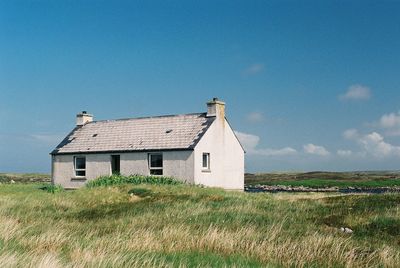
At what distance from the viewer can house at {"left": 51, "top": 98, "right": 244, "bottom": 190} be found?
3541 cm

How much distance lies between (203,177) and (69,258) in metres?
25.3

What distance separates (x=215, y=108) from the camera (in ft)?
120

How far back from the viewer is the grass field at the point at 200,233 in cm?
1073

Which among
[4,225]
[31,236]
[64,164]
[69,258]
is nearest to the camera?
[69,258]

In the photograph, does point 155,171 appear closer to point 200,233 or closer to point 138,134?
point 138,134

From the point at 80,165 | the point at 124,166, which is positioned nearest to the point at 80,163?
the point at 80,165

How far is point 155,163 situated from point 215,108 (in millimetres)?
5944

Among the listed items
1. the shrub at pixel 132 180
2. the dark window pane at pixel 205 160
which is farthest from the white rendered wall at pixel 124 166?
the dark window pane at pixel 205 160

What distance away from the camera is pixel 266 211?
19.0 m

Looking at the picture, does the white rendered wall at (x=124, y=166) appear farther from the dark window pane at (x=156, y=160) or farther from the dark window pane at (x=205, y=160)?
the dark window pane at (x=205, y=160)

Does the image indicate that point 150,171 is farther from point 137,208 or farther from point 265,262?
point 265,262

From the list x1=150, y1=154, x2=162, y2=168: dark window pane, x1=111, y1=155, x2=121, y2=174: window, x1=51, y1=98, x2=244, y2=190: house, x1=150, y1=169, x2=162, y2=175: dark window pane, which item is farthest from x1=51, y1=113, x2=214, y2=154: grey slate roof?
x1=150, y1=169, x2=162, y2=175: dark window pane

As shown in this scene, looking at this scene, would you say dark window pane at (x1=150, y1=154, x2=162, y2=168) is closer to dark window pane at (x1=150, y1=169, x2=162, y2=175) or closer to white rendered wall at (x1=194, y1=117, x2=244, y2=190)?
dark window pane at (x1=150, y1=169, x2=162, y2=175)

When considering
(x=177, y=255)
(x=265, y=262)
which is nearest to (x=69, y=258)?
(x=177, y=255)
